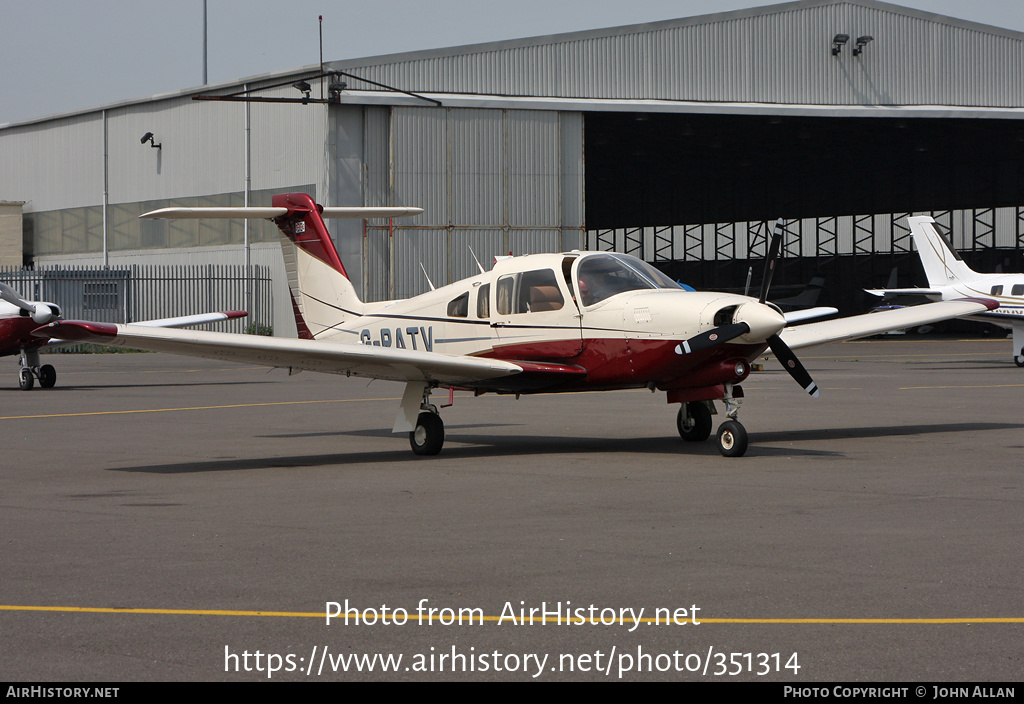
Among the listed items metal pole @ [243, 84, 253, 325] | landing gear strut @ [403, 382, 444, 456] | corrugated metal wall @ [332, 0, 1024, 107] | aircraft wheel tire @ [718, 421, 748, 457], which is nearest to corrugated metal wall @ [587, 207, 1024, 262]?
corrugated metal wall @ [332, 0, 1024, 107]

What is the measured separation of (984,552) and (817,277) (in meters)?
57.5

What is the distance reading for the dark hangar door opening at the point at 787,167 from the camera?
45875mm

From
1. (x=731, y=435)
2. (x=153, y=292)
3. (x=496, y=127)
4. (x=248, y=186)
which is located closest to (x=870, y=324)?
(x=731, y=435)

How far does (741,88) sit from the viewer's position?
40969 mm

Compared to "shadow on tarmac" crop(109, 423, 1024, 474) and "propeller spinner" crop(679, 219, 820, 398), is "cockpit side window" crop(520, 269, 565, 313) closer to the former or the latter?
"shadow on tarmac" crop(109, 423, 1024, 474)

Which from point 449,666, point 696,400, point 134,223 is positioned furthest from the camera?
point 134,223

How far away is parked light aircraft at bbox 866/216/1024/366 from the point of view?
2998cm

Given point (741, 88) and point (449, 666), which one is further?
point (741, 88)

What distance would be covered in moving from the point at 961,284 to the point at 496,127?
15.6 meters

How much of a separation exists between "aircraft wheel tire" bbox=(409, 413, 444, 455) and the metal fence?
31.0 metres

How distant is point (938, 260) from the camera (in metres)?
35.4

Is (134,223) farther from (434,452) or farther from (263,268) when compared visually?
(434,452)

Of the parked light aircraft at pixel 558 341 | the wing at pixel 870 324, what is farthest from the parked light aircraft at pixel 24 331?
the wing at pixel 870 324

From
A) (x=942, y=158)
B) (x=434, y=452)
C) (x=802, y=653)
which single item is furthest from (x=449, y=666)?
(x=942, y=158)
